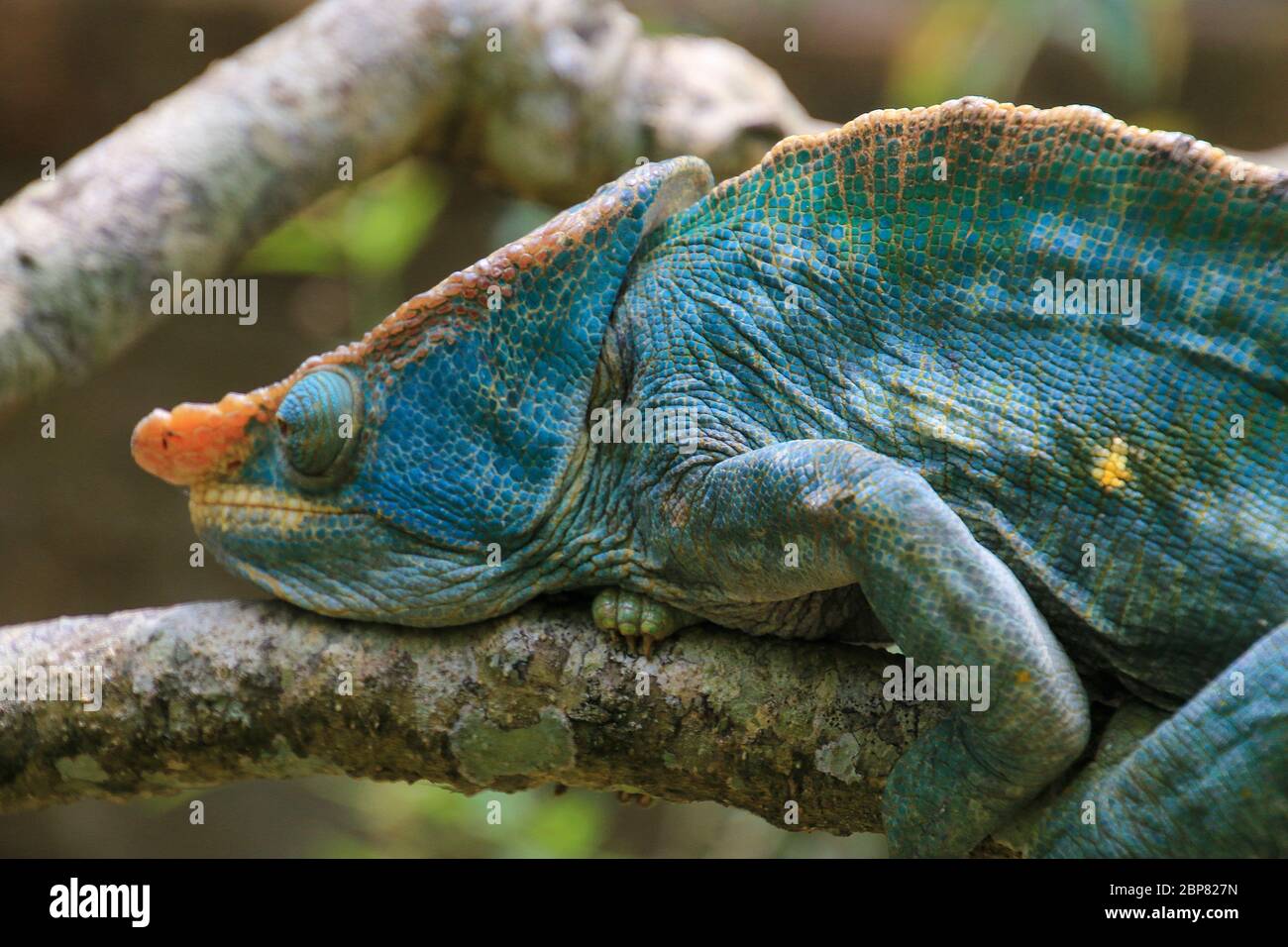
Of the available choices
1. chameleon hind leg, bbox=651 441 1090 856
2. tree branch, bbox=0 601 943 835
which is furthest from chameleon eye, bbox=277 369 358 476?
chameleon hind leg, bbox=651 441 1090 856

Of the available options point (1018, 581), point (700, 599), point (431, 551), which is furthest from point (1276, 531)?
point (431, 551)

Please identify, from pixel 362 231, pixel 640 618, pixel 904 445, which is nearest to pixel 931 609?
pixel 904 445

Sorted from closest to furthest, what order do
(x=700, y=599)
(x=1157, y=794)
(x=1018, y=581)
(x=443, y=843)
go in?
(x=1157, y=794) < (x=1018, y=581) < (x=700, y=599) < (x=443, y=843)

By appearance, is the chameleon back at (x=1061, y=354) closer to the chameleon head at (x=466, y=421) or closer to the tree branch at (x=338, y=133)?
the chameleon head at (x=466, y=421)

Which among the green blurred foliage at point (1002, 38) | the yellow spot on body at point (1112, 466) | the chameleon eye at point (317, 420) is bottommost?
the yellow spot on body at point (1112, 466)

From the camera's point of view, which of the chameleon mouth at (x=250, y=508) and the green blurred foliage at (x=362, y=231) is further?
the green blurred foliage at (x=362, y=231)

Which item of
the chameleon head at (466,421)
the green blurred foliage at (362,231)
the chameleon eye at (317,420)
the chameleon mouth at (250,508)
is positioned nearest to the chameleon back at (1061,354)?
the chameleon head at (466,421)

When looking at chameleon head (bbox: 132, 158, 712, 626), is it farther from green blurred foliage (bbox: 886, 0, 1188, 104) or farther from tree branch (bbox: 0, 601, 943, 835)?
green blurred foliage (bbox: 886, 0, 1188, 104)
